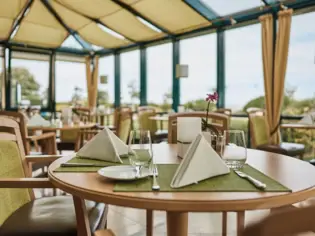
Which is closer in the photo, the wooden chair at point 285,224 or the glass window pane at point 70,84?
the wooden chair at point 285,224

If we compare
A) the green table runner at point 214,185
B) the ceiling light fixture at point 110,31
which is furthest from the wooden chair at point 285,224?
the ceiling light fixture at point 110,31

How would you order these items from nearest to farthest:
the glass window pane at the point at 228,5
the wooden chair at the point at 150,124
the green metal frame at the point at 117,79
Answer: the wooden chair at the point at 150,124, the glass window pane at the point at 228,5, the green metal frame at the point at 117,79

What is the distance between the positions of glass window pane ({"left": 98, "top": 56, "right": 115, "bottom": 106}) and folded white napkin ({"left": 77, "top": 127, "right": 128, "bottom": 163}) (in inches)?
303

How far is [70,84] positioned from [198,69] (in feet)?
14.3

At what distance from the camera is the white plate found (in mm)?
1070

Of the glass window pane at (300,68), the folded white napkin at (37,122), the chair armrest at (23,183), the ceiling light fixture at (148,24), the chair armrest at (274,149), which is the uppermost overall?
the ceiling light fixture at (148,24)

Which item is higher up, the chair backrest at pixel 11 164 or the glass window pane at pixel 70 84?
the glass window pane at pixel 70 84

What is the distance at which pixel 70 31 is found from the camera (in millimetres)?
8438

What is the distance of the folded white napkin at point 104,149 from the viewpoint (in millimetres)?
1408

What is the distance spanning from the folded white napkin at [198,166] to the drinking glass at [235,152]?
0.12m

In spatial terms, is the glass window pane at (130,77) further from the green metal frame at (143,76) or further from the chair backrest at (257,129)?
the chair backrest at (257,129)

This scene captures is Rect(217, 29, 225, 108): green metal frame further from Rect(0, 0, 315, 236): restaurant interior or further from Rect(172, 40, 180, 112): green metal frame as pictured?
Rect(172, 40, 180, 112): green metal frame

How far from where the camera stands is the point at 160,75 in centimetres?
785

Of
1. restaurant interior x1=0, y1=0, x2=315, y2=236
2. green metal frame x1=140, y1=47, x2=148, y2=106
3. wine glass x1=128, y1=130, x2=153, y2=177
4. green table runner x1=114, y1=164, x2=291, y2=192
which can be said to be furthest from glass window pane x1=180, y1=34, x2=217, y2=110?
green table runner x1=114, y1=164, x2=291, y2=192
